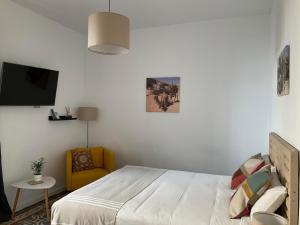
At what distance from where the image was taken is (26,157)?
359cm

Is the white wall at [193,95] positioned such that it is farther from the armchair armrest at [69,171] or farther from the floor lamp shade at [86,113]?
the armchair armrest at [69,171]

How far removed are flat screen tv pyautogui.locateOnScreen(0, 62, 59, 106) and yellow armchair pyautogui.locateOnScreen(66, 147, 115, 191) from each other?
101 centimetres

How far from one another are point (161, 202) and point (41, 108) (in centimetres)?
253

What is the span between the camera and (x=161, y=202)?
229 centimetres

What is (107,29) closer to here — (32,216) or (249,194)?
(249,194)

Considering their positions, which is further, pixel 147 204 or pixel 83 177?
pixel 83 177

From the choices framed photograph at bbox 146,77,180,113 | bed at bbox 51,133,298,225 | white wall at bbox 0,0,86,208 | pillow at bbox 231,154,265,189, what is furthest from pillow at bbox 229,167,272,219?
white wall at bbox 0,0,86,208

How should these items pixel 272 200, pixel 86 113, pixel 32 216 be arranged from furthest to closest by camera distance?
Answer: pixel 86 113
pixel 32 216
pixel 272 200

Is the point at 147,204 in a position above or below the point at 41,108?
below

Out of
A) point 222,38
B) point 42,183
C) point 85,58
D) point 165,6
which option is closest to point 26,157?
point 42,183

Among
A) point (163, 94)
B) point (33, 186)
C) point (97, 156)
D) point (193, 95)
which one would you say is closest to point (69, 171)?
point (97, 156)

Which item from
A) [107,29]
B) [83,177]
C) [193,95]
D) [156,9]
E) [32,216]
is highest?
[156,9]

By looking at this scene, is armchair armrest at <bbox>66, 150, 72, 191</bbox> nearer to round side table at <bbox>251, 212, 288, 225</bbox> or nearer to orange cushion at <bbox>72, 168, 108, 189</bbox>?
orange cushion at <bbox>72, 168, 108, 189</bbox>

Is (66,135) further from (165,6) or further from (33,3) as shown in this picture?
(165,6)
